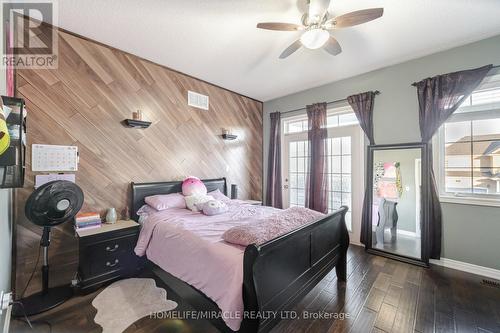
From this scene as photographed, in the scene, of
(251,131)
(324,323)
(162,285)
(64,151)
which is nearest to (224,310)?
(324,323)

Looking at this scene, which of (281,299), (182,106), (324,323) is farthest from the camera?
(182,106)

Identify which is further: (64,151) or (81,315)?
(64,151)

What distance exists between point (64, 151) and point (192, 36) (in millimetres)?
2045

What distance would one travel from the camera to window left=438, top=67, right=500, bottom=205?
2527mm

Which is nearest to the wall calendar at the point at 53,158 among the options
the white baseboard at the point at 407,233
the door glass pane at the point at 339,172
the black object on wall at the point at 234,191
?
the black object on wall at the point at 234,191

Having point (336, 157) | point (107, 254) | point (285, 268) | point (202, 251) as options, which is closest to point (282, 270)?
point (285, 268)

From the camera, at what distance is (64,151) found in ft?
7.55

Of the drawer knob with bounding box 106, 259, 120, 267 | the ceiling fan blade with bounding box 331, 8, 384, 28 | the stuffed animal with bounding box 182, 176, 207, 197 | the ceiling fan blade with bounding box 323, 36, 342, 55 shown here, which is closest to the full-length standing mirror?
the ceiling fan blade with bounding box 323, 36, 342, 55

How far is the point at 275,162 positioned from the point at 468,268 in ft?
11.0

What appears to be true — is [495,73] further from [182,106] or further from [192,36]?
[182,106]

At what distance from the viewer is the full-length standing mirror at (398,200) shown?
2.89m

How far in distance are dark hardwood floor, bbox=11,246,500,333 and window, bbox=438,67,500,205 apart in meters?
1.11

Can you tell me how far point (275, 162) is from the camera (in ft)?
15.3

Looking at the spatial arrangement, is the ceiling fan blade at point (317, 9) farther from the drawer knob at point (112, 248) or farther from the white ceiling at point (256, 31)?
the drawer knob at point (112, 248)
